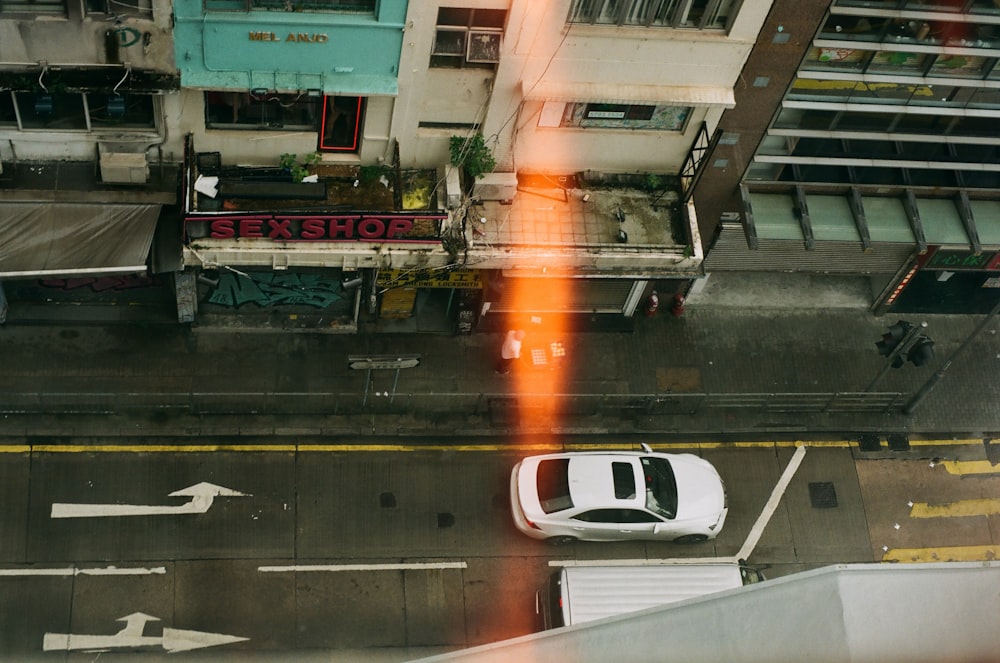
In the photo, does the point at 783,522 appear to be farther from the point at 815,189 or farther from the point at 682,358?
the point at 815,189

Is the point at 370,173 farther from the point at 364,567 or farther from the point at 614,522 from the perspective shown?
the point at 614,522

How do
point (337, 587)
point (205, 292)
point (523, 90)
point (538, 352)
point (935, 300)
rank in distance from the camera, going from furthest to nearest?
point (935, 300), point (538, 352), point (205, 292), point (337, 587), point (523, 90)

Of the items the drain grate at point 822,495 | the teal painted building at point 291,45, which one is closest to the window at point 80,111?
the teal painted building at point 291,45

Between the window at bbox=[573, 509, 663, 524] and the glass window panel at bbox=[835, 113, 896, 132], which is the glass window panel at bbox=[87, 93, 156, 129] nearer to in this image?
the window at bbox=[573, 509, 663, 524]

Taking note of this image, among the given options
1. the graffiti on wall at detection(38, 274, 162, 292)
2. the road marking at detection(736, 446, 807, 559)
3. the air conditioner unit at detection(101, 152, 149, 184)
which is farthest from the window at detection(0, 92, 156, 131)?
the road marking at detection(736, 446, 807, 559)

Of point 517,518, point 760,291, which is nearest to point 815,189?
point 760,291

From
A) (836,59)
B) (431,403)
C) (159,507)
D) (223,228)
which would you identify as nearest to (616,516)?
(431,403)
